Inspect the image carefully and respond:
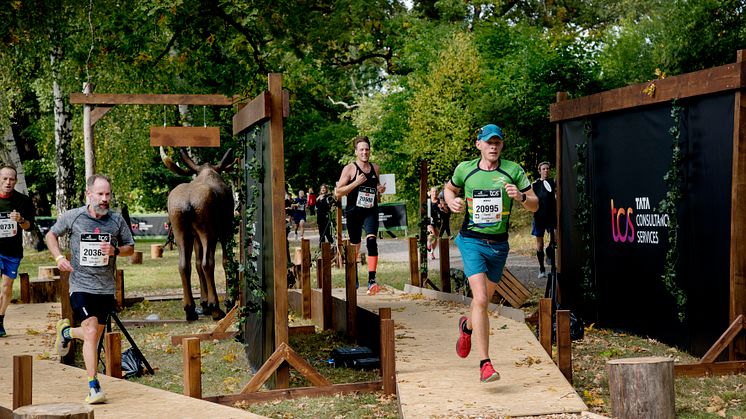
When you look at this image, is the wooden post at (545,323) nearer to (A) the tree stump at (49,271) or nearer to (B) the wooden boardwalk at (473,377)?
(B) the wooden boardwalk at (473,377)

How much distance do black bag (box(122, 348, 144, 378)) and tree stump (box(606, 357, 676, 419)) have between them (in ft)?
16.9

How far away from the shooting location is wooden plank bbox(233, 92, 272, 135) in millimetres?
9016

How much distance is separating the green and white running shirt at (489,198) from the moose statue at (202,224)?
21.5 feet

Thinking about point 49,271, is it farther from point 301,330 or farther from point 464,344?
point 464,344

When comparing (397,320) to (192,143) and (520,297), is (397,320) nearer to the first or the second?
(520,297)

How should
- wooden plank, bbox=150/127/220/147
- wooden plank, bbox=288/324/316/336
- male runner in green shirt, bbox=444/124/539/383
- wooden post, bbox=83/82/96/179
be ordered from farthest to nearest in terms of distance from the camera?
1. wooden post, bbox=83/82/96/179
2. wooden plank, bbox=150/127/220/147
3. wooden plank, bbox=288/324/316/336
4. male runner in green shirt, bbox=444/124/539/383

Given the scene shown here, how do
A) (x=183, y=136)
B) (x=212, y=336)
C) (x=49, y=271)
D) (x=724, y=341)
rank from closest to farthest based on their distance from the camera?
(x=724, y=341) < (x=212, y=336) < (x=183, y=136) < (x=49, y=271)

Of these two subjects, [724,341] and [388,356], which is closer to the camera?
[388,356]

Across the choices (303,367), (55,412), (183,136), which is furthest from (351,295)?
(55,412)

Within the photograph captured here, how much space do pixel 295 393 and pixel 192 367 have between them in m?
1.13

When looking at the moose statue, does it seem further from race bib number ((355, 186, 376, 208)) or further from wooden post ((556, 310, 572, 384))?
wooden post ((556, 310, 572, 384))

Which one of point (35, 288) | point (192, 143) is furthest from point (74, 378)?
point (35, 288)

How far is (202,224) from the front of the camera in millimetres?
14352

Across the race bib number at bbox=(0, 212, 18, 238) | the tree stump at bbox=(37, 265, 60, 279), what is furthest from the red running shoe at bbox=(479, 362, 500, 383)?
the tree stump at bbox=(37, 265, 60, 279)
